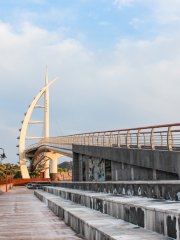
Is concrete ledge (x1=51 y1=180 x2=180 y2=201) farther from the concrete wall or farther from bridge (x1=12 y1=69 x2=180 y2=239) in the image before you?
the concrete wall

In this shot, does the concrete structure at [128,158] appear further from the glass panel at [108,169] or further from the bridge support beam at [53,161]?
the bridge support beam at [53,161]

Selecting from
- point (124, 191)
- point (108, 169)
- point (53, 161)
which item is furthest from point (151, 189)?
point (53, 161)

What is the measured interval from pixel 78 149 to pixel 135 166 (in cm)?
1175

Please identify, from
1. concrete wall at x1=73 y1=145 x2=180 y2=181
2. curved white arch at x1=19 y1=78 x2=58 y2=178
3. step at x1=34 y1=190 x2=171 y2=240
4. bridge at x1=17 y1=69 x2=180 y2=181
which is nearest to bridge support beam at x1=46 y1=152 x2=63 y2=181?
curved white arch at x1=19 y1=78 x2=58 y2=178

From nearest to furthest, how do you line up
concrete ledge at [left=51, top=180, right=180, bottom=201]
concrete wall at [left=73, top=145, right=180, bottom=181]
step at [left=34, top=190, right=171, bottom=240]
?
step at [left=34, top=190, right=171, bottom=240] → concrete ledge at [left=51, top=180, right=180, bottom=201] → concrete wall at [left=73, top=145, right=180, bottom=181]

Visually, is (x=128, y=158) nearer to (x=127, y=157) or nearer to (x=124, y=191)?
(x=127, y=157)

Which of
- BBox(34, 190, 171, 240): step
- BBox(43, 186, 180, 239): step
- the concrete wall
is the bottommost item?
BBox(34, 190, 171, 240): step

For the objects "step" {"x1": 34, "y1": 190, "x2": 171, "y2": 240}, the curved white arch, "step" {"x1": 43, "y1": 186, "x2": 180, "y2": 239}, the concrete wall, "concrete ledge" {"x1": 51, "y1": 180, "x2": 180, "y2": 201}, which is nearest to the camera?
"step" {"x1": 43, "y1": 186, "x2": 180, "y2": 239}

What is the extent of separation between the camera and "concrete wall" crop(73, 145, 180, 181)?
10.9 m

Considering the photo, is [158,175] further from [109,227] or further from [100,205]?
[109,227]

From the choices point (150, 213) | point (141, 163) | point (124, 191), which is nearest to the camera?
point (150, 213)

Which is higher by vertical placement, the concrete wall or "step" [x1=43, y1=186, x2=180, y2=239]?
the concrete wall

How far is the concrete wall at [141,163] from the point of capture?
10891 millimetres

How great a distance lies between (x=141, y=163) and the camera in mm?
12961
